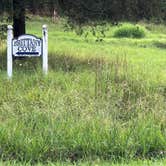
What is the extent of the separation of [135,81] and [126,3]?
2.88 m

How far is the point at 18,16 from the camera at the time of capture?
12.2 metres

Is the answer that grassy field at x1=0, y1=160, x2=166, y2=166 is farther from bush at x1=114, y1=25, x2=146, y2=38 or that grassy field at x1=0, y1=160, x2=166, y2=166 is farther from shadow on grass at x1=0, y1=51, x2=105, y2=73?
bush at x1=114, y1=25, x2=146, y2=38

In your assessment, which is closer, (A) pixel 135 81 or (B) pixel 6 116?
(B) pixel 6 116

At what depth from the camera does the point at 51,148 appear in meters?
6.52

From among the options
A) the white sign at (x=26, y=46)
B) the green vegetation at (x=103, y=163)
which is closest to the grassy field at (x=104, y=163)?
the green vegetation at (x=103, y=163)

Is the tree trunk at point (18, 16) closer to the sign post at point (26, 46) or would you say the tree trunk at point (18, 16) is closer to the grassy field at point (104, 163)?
the sign post at point (26, 46)

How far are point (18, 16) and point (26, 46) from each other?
83.1 inches

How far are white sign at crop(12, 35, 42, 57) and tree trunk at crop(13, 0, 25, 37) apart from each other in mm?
1559

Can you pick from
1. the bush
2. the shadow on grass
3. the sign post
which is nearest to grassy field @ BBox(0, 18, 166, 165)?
the sign post

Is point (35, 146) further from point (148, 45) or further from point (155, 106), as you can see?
point (148, 45)

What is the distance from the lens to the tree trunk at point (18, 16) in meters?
11.7

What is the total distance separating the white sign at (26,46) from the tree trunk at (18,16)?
1.56 m

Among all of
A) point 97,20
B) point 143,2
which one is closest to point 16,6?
point 97,20

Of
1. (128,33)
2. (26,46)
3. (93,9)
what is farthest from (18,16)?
(128,33)
